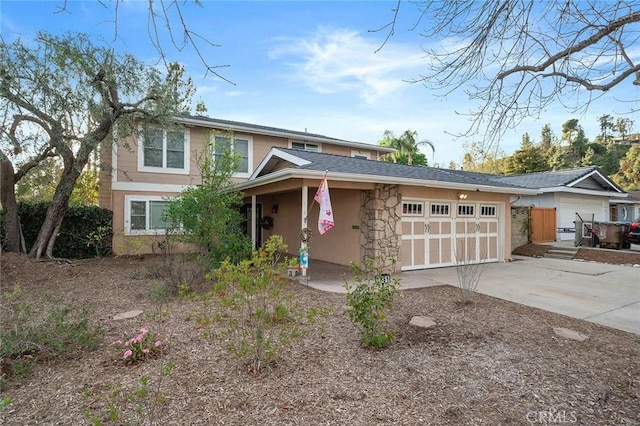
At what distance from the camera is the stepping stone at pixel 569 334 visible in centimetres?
419

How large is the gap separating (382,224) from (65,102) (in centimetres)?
816

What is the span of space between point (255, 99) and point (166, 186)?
794 centimetres

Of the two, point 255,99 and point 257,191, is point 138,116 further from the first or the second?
point 255,99

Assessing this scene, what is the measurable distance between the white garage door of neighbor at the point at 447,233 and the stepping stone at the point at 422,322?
4142mm

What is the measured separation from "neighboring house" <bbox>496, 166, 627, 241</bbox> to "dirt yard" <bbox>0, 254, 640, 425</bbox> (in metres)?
12.6

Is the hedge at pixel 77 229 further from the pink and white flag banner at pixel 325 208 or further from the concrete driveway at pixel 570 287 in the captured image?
the concrete driveway at pixel 570 287

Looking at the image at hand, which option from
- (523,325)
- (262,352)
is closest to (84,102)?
(262,352)

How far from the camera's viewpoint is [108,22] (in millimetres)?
2391

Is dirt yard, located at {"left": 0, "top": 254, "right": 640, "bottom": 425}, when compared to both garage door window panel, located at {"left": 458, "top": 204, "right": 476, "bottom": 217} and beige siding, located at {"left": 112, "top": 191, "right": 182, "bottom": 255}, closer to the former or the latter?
garage door window panel, located at {"left": 458, "top": 204, "right": 476, "bottom": 217}

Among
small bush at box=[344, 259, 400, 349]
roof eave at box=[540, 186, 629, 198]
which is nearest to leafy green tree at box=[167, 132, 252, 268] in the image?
small bush at box=[344, 259, 400, 349]

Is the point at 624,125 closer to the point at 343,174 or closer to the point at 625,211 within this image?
the point at 343,174

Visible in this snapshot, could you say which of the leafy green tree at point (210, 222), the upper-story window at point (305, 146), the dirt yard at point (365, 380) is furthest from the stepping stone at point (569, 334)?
the upper-story window at point (305, 146)

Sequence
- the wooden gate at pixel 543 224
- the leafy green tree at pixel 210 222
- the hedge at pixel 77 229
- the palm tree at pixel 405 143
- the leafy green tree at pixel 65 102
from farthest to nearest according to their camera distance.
→ the palm tree at pixel 405 143, the wooden gate at pixel 543 224, the hedge at pixel 77 229, the leafy green tree at pixel 210 222, the leafy green tree at pixel 65 102

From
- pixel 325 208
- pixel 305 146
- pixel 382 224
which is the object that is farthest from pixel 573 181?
pixel 325 208
